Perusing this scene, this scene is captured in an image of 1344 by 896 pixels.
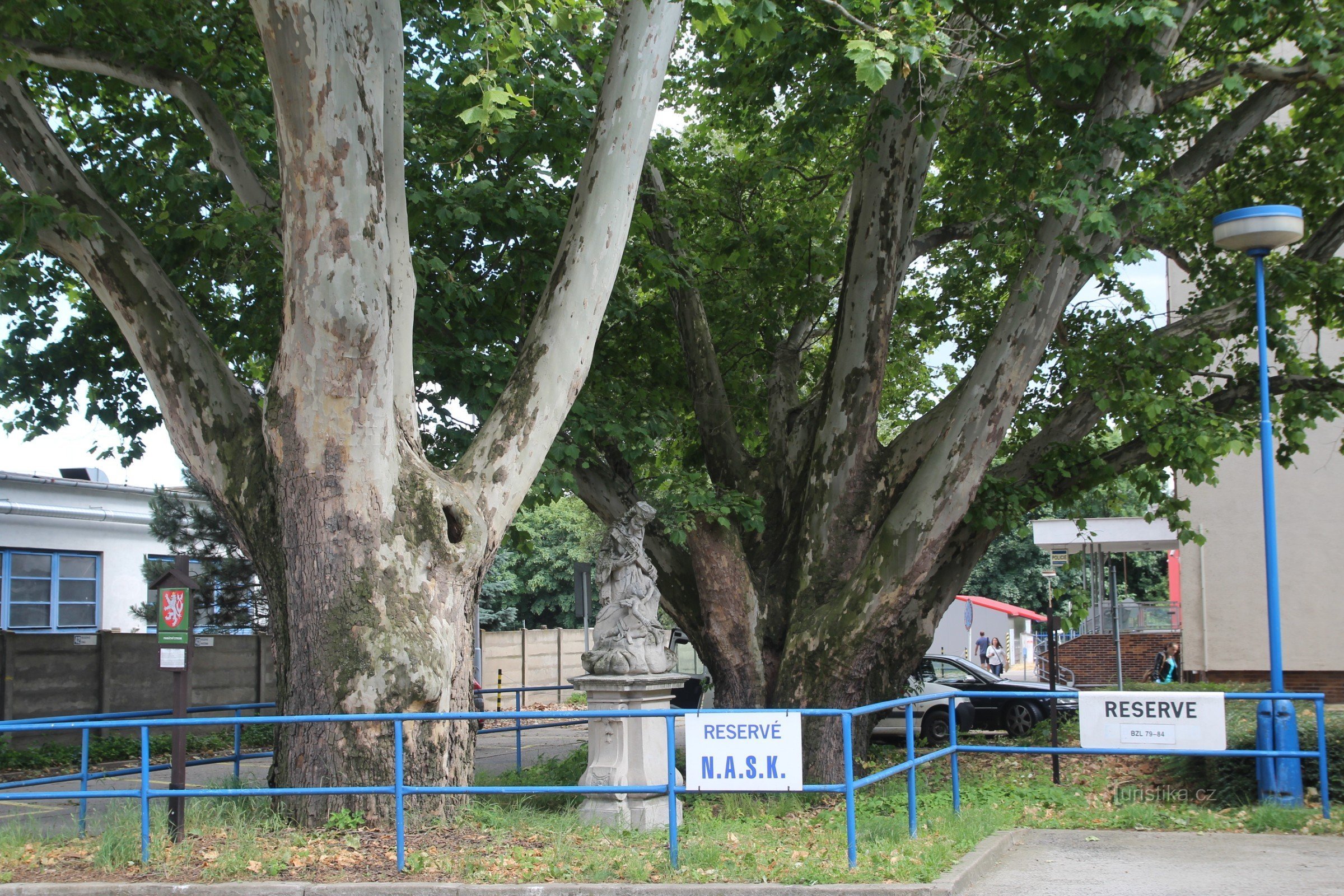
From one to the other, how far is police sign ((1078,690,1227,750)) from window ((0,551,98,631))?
823 inches

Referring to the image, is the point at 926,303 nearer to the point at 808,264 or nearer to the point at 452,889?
the point at 808,264

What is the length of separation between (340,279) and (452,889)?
4.20 meters

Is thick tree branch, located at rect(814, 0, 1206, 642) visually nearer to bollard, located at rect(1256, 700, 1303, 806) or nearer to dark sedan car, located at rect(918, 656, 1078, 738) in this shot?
bollard, located at rect(1256, 700, 1303, 806)

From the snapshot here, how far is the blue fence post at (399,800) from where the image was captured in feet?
24.0

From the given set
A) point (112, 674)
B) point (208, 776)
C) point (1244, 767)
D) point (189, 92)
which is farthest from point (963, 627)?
point (189, 92)

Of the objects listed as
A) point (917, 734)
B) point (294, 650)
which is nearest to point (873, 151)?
point (294, 650)

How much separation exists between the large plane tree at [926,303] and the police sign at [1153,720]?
2557 millimetres

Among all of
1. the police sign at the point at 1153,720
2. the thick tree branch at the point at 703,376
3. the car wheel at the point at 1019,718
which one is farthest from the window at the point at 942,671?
the police sign at the point at 1153,720

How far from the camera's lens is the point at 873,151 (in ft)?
39.9

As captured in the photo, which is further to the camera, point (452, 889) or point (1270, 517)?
point (1270, 517)

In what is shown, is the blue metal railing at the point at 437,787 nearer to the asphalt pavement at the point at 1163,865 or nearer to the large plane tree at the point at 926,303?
the asphalt pavement at the point at 1163,865

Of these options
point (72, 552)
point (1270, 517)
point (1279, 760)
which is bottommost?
point (1279, 760)

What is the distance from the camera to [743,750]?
293 inches

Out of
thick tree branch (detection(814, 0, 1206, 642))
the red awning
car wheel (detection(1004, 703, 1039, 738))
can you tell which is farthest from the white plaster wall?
thick tree branch (detection(814, 0, 1206, 642))
